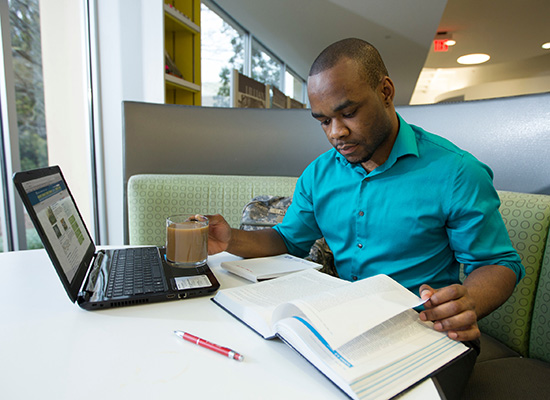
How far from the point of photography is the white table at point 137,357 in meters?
0.48

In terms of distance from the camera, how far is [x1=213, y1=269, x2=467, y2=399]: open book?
0.50 m

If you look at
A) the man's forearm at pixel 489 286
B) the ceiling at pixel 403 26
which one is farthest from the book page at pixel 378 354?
the ceiling at pixel 403 26

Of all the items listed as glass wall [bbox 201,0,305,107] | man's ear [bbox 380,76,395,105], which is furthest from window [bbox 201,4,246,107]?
man's ear [bbox 380,76,395,105]

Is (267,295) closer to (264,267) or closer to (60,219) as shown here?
(264,267)

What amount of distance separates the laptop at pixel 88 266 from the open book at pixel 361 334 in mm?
181

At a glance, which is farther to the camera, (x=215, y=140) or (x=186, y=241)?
(x=215, y=140)

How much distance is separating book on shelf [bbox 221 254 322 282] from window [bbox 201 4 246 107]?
337cm

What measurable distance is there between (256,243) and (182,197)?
2.80ft

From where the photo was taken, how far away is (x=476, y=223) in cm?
91

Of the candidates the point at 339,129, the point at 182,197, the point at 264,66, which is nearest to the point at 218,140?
the point at 182,197

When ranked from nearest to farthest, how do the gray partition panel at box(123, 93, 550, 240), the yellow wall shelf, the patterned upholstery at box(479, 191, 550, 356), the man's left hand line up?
the man's left hand < the patterned upholstery at box(479, 191, 550, 356) < the gray partition panel at box(123, 93, 550, 240) < the yellow wall shelf

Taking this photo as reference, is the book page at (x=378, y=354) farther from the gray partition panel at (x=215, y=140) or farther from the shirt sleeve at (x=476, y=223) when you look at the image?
the gray partition panel at (x=215, y=140)

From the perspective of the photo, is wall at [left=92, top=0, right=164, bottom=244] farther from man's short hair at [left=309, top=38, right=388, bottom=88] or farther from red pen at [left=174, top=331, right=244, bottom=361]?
red pen at [left=174, top=331, right=244, bottom=361]

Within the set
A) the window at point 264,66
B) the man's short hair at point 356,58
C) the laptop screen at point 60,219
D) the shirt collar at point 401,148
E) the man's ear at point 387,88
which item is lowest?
the laptop screen at point 60,219
